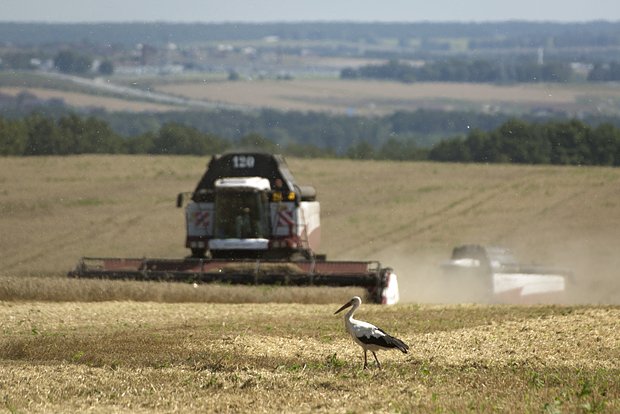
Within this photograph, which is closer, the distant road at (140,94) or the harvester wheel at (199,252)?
the harvester wheel at (199,252)

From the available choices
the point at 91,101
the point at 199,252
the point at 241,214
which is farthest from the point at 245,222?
the point at 91,101

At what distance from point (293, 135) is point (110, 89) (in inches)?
314

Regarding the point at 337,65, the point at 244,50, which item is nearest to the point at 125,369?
the point at 244,50

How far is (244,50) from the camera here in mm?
68500

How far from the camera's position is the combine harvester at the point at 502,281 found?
1090 inches

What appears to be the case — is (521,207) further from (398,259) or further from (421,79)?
(421,79)

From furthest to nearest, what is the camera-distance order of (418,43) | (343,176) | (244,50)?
(418,43) → (244,50) → (343,176)

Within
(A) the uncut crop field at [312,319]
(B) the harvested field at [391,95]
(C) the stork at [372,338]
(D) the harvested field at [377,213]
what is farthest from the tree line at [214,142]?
(C) the stork at [372,338]

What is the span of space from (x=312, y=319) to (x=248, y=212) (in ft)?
20.7

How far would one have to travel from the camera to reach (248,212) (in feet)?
86.8

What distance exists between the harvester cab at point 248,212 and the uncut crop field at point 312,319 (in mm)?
2790

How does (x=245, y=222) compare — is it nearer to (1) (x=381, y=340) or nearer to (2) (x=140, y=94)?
(1) (x=381, y=340)

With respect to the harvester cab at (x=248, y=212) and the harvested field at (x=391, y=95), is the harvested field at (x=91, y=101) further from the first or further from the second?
the harvester cab at (x=248, y=212)

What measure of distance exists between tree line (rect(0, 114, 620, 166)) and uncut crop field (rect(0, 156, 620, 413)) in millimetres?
7349
